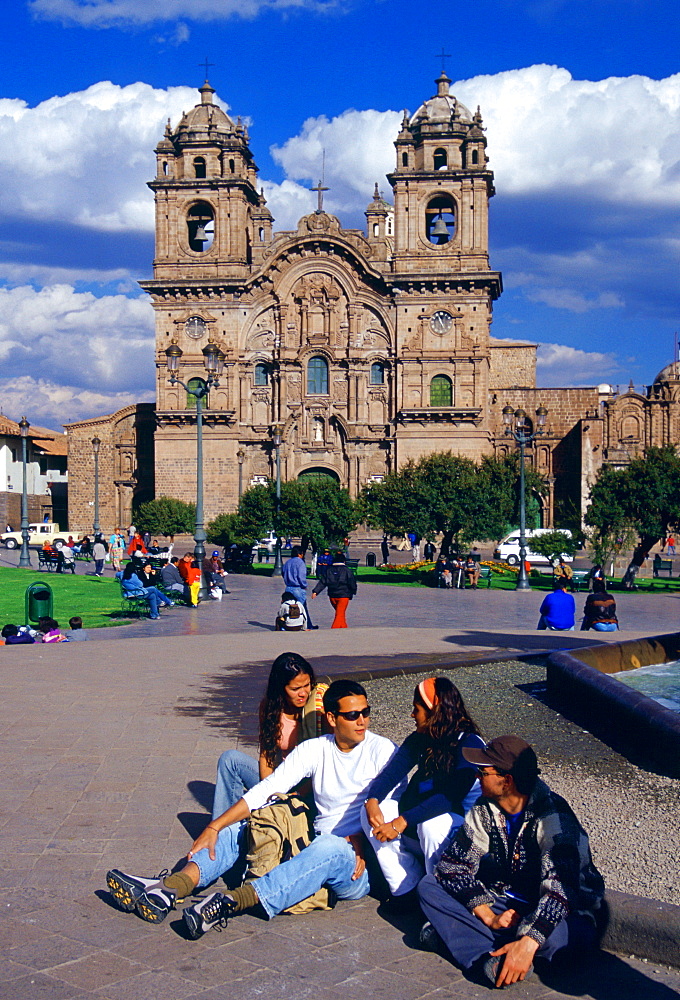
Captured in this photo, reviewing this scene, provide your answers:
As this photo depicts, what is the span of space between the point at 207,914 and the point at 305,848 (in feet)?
1.97

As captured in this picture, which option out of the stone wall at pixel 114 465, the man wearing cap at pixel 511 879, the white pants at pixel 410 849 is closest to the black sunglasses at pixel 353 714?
the white pants at pixel 410 849

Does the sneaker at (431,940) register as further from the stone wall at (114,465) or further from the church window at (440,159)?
the stone wall at (114,465)

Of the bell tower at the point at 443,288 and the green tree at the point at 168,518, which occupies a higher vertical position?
the bell tower at the point at 443,288

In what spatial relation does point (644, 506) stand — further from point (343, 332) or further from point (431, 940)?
point (431, 940)

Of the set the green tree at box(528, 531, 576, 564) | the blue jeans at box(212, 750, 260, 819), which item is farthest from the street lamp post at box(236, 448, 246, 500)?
the blue jeans at box(212, 750, 260, 819)

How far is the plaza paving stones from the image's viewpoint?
406 centimetres

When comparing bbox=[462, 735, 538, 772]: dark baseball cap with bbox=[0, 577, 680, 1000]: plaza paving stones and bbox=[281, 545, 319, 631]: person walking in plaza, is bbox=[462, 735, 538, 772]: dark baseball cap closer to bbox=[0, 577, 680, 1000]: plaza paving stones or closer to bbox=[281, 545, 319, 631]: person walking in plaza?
bbox=[0, 577, 680, 1000]: plaza paving stones

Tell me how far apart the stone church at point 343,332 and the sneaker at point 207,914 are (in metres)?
45.1

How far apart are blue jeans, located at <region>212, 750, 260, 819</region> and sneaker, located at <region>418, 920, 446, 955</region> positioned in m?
1.39

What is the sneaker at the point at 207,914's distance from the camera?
4418 millimetres

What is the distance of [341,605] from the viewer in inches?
654

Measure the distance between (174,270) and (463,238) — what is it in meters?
14.6

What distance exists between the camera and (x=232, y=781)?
18.0ft

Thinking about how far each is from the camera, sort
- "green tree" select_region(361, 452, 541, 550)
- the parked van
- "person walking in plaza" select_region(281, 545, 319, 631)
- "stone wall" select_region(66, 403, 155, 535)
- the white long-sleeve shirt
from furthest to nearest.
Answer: "stone wall" select_region(66, 403, 155, 535) → the parked van → "green tree" select_region(361, 452, 541, 550) → "person walking in plaza" select_region(281, 545, 319, 631) → the white long-sleeve shirt
